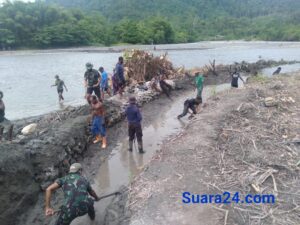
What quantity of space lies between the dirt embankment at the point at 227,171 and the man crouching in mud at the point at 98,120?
2.34m

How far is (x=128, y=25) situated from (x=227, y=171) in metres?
72.2

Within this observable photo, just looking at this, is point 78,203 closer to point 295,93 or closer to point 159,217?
point 159,217

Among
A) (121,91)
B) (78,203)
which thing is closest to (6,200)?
(78,203)

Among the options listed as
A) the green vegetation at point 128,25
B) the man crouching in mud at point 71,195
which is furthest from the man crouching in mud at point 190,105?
the green vegetation at point 128,25

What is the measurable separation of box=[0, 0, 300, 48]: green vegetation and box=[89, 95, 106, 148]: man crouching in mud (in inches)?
2264

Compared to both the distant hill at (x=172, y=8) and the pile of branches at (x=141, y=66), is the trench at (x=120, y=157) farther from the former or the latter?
the distant hill at (x=172, y=8)

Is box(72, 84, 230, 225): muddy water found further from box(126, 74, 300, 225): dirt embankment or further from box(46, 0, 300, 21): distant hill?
box(46, 0, 300, 21): distant hill

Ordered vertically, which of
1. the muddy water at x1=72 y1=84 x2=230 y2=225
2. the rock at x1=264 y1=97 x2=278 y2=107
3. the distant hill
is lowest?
the muddy water at x1=72 y1=84 x2=230 y2=225

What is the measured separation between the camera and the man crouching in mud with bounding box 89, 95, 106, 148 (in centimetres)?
984

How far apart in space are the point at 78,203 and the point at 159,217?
1433 mm

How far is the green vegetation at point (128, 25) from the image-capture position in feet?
218

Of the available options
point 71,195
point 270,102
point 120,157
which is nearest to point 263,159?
point 120,157

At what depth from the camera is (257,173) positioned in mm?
7055

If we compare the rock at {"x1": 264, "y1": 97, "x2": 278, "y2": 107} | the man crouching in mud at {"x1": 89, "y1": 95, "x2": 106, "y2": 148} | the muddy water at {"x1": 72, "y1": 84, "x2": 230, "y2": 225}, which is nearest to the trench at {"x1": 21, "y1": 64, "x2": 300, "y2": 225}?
the muddy water at {"x1": 72, "y1": 84, "x2": 230, "y2": 225}
